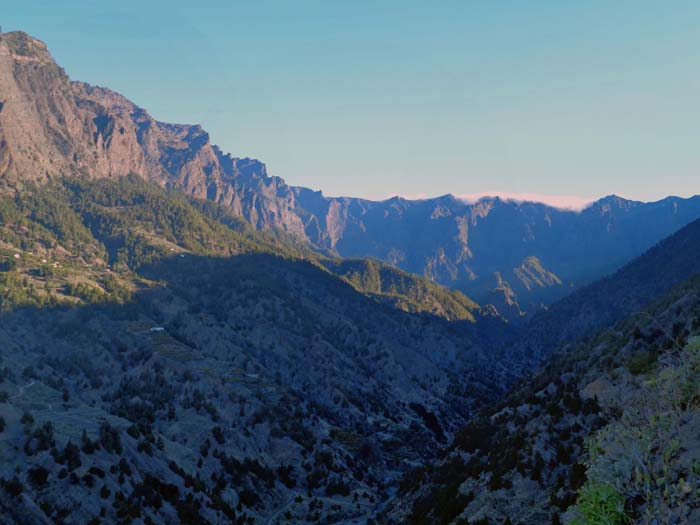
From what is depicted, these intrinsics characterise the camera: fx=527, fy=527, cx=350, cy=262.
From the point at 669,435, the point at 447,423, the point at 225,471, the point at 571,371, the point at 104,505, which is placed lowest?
the point at 447,423

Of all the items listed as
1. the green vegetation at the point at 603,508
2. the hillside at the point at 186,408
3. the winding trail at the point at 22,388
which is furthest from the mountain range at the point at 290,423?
the winding trail at the point at 22,388

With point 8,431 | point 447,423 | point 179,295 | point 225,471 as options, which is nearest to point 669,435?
point 8,431

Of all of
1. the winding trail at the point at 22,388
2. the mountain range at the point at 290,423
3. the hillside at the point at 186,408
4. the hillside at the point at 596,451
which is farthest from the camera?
the winding trail at the point at 22,388

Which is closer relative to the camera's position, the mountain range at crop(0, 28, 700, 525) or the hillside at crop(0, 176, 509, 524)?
the mountain range at crop(0, 28, 700, 525)

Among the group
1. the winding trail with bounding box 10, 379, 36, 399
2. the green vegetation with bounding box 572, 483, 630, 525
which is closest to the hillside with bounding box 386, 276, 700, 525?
the green vegetation with bounding box 572, 483, 630, 525

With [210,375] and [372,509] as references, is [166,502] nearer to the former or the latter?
[372,509]

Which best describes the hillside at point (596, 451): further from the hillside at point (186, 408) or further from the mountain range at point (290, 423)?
the hillside at point (186, 408)

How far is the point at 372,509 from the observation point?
3460 inches

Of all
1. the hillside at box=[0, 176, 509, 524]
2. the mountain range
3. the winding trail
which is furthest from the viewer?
the winding trail

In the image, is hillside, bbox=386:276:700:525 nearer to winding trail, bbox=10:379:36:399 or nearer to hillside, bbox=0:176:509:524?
hillside, bbox=0:176:509:524

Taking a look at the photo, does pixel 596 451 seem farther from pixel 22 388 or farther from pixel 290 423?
pixel 290 423

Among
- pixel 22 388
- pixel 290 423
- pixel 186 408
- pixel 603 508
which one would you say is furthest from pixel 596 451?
pixel 290 423

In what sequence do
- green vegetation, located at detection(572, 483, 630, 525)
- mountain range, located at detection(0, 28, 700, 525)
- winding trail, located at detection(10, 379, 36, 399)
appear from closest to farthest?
green vegetation, located at detection(572, 483, 630, 525), mountain range, located at detection(0, 28, 700, 525), winding trail, located at detection(10, 379, 36, 399)

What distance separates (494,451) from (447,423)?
105 metres
